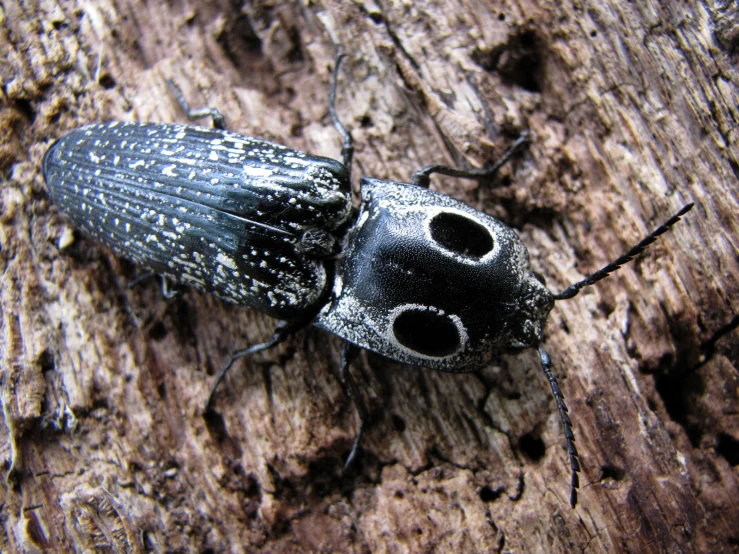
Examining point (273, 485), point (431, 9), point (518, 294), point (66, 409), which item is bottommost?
point (273, 485)

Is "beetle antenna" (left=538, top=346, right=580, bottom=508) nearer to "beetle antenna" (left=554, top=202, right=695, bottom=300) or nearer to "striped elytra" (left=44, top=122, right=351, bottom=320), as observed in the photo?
"beetle antenna" (left=554, top=202, right=695, bottom=300)

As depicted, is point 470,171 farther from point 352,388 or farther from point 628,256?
point 352,388

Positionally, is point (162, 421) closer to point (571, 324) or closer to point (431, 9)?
point (571, 324)

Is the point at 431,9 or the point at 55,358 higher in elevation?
the point at 431,9

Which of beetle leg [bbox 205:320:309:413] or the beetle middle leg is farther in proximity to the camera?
the beetle middle leg

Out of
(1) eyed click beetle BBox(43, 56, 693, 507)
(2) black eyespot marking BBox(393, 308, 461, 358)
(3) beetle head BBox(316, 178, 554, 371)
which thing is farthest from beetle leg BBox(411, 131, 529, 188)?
(2) black eyespot marking BBox(393, 308, 461, 358)

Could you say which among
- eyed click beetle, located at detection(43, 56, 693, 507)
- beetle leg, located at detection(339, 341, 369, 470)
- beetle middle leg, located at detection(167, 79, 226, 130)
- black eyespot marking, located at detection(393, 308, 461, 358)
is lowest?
beetle leg, located at detection(339, 341, 369, 470)

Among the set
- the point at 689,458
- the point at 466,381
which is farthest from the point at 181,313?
the point at 689,458
